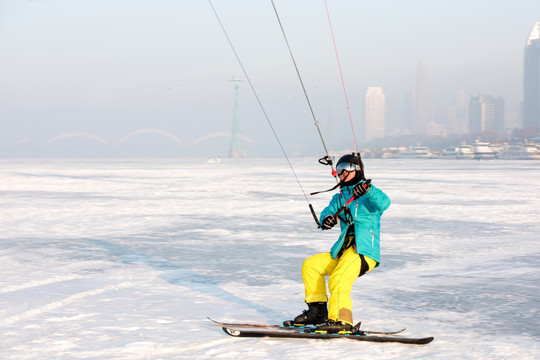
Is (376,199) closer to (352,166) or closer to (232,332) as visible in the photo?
(352,166)

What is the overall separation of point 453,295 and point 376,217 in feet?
7.58

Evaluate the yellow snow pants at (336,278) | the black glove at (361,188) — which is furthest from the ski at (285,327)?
the black glove at (361,188)

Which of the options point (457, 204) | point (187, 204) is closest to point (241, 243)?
point (187, 204)

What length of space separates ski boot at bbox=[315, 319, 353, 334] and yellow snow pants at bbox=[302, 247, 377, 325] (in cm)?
3

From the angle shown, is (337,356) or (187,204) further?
(187,204)

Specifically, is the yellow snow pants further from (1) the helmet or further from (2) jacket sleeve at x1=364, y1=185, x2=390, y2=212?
(1) the helmet

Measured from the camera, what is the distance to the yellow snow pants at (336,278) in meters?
4.64

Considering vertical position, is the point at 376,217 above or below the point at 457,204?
above

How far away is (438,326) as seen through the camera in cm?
535

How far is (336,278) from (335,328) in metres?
0.36

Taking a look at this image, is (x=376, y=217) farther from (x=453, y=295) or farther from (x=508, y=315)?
(x=453, y=295)

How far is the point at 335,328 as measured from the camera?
4.67 meters

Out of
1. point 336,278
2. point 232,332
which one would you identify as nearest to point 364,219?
point 336,278

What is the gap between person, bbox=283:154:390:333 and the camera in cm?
463
